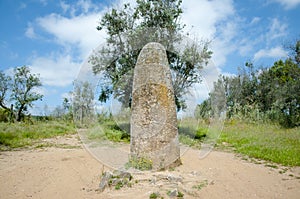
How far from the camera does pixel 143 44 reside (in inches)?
569

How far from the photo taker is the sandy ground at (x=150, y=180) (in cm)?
509

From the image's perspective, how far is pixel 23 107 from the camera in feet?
97.5

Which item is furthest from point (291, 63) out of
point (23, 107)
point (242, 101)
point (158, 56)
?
point (23, 107)

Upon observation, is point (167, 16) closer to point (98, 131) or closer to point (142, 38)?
point (142, 38)

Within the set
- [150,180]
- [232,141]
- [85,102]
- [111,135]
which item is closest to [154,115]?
[150,180]

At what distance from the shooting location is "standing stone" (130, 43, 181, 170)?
21.4 feet

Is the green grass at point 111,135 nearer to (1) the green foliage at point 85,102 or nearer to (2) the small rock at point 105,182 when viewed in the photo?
(1) the green foliage at point 85,102

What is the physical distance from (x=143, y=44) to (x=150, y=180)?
1020cm

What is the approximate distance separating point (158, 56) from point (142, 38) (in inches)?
309

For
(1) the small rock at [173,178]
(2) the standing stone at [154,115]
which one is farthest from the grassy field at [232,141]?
(1) the small rock at [173,178]

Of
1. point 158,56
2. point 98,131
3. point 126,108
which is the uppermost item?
point 158,56

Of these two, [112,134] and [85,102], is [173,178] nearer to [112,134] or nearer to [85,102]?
[112,134]

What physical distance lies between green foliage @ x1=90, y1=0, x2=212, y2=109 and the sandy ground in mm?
7315

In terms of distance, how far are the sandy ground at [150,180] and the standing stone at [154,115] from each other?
0.52 meters
